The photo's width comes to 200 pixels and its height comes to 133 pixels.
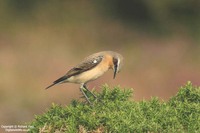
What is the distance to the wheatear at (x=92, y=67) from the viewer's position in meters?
15.2

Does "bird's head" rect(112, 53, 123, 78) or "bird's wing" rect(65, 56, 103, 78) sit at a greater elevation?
"bird's head" rect(112, 53, 123, 78)

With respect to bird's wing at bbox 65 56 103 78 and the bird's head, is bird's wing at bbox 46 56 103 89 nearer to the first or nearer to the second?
bird's wing at bbox 65 56 103 78

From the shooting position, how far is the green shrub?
41.5 ft

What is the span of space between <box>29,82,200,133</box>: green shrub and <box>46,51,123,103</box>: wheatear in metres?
1.06

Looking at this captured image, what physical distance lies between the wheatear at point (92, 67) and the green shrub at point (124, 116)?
3.48 feet

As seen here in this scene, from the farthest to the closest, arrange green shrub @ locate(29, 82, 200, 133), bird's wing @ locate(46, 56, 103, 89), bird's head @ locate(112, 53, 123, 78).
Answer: bird's head @ locate(112, 53, 123, 78), bird's wing @ locate(46, 56, 103, 89), green shrub @ locate(29, 82, 200, 133)

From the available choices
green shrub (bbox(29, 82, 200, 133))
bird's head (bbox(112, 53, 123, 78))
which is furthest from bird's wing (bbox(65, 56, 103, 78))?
green shrub (bbox(29, 82, 200, 133))

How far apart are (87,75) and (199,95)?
7.05 ft

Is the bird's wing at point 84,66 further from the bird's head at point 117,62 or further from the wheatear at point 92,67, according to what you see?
the bird's head at point 117,62

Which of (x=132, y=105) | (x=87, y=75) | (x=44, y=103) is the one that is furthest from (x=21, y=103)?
(x=132, y=105)

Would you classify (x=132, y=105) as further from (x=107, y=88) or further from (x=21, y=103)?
(x=21, y=103)

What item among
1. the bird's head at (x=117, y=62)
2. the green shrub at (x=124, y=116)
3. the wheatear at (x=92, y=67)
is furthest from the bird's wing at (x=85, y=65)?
the green shrub at (x=124, y=116)

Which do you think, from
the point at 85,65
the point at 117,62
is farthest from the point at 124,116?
the point at 117,62

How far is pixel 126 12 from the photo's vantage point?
108ft
